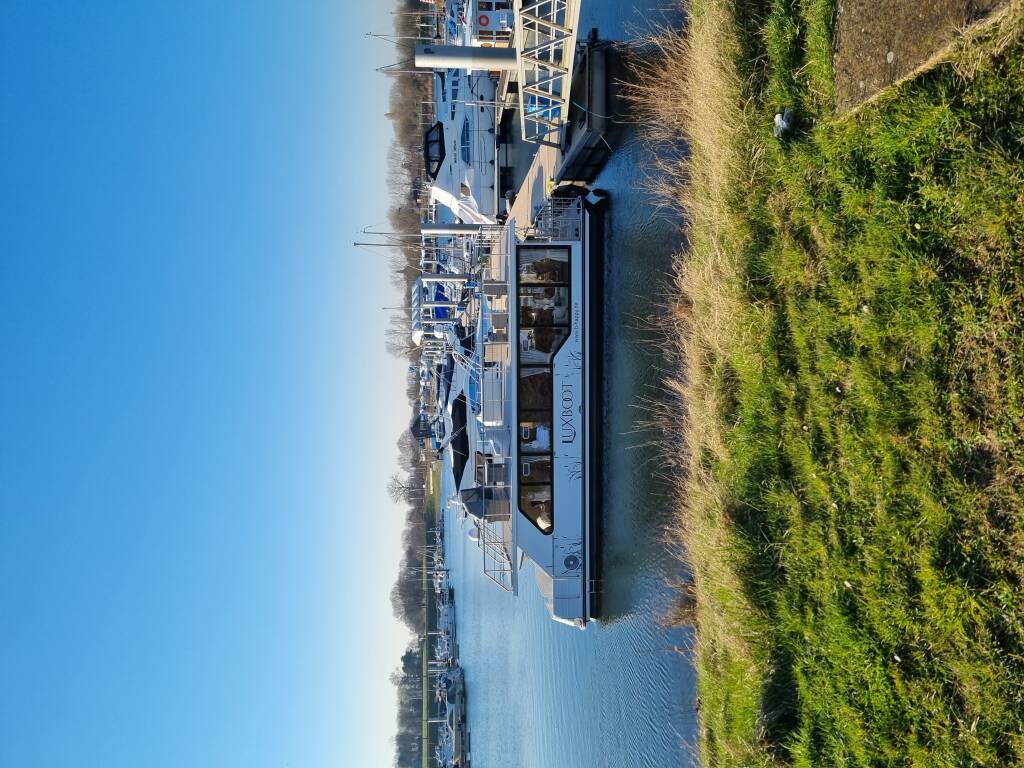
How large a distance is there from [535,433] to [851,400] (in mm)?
6512

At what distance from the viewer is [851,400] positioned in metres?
4.96

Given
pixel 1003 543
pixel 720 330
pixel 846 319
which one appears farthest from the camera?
pixel 720 330

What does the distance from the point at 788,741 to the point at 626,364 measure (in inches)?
239

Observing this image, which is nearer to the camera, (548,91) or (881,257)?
(881,257)

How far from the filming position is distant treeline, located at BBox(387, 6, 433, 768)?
1535 inches

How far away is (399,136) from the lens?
40031mm

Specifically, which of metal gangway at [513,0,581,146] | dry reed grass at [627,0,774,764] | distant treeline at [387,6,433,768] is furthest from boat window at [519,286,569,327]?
distant treeline at [387,6,433,768]

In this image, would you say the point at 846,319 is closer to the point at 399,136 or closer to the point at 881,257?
Answer: the point at 881,257

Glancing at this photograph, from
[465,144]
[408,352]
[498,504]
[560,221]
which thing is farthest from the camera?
[408,352]

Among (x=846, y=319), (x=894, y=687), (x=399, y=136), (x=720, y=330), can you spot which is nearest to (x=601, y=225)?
(x=720, y=330)

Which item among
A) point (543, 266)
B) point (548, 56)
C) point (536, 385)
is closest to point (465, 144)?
point (548, 56)

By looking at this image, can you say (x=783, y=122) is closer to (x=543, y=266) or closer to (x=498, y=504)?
(x=543, y=266)

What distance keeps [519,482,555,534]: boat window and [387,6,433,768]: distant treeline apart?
2712 cm

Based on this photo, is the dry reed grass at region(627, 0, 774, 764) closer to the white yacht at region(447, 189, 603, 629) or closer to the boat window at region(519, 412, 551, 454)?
the white yacht at region(447, 189, 603, 629)
